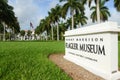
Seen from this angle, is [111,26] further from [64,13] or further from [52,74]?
[64,13]

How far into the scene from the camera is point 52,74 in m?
7.75

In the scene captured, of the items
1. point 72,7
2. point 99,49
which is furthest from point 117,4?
point 99,49

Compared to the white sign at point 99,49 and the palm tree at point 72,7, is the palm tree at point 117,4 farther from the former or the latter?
the white sign at point 99,49

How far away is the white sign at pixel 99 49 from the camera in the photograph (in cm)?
731

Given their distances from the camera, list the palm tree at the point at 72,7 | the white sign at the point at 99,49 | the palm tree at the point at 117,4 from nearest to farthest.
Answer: the white sign at the point at 99,49 < the palm tree at the point at 117,4 < the palm tree at the point at 72,7

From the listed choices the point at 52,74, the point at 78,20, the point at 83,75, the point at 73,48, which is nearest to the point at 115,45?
the point at 83,75

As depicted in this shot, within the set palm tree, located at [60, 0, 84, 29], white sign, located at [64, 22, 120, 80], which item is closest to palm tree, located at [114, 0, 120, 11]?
palm tree, located at [60, 0, 84, 29]

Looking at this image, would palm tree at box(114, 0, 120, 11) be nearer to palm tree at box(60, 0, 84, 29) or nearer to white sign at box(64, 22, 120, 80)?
palm tree at box(60, 0, 84, 29)

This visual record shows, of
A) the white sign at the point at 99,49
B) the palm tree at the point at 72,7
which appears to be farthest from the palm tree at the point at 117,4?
the white sign at the point at 99,49

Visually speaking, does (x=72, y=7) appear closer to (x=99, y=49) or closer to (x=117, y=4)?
(x=117, y=4)

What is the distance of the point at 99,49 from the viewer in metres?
8.00

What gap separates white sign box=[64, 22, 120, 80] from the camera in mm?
7309

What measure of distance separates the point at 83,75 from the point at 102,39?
147cm

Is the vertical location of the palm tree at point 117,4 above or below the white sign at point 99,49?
above
